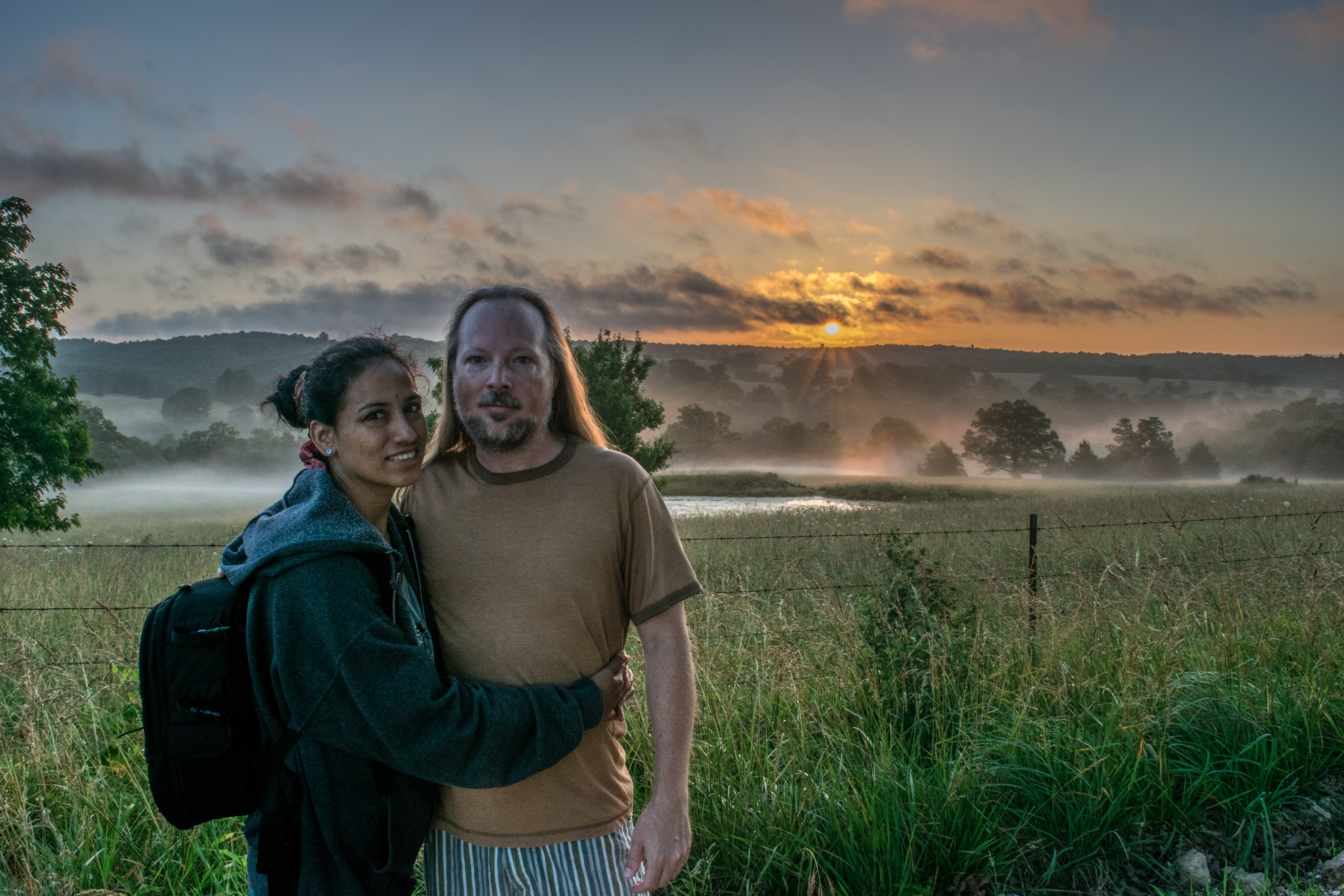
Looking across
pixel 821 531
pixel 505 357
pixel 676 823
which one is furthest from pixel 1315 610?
pixel 821 531

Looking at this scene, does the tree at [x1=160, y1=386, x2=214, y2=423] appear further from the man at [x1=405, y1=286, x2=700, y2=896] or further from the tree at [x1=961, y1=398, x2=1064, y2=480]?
the man at [x1=405, y1=286, x2=700, y2=896]

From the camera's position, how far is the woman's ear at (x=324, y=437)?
1.97 m

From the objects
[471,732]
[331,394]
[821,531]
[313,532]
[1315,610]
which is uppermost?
[331,394]

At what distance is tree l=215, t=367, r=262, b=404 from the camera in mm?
101750

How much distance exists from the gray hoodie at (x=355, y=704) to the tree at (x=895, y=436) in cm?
9638

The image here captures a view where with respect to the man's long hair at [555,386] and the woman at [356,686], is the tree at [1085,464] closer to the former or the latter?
the man's long hair at [555,386]

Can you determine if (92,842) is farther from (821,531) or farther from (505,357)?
(821,531)

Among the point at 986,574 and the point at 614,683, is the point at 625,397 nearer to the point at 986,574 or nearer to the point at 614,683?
the point at 986,574

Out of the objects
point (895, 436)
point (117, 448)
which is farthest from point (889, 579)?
point (895, 436)

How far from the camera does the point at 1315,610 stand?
5.07m

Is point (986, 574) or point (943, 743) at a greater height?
point (986, 574)

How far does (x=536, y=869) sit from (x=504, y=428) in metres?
1.17

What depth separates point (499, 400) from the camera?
7.02 feet

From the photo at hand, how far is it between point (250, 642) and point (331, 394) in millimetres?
616
